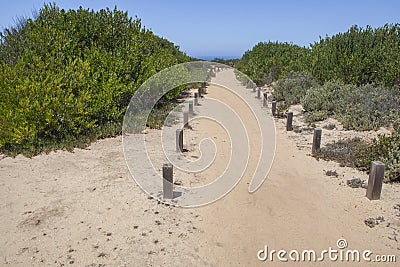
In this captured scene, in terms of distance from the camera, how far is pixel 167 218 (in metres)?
5.22

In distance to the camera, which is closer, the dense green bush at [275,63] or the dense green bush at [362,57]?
the dense green bush at [362,57]

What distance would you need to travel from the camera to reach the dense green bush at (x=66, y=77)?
794 cm

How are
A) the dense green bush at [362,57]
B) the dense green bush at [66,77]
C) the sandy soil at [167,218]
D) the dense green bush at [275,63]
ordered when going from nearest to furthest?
the sandy soil at [167,218] → the dense green bush at [66,77] → the dense green bush at [362,57] → the dense green bush at [275,63]

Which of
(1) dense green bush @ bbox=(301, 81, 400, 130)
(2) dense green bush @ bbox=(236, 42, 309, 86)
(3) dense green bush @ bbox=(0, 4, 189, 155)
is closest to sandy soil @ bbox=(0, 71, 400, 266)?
(3) dense green bush @ bbox=(0, 4, 189, 155)

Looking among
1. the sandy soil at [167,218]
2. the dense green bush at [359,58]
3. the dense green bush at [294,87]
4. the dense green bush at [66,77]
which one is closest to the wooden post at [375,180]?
the sandy soil at [167,218]

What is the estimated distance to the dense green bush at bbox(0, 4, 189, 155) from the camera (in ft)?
26.0

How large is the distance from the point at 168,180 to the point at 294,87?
1274 cm

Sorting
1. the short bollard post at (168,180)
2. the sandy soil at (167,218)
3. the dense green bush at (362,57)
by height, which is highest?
the dense green bush at (362,57)

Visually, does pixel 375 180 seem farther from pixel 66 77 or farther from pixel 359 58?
pixel 359 58

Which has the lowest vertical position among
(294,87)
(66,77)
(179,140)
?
(179,140)

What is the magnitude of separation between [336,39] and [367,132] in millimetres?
7962

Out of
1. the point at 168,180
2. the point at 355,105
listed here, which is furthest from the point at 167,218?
the point at 355,105

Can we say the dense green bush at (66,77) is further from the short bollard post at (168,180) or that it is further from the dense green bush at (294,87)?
the dense green bush at (294,87)

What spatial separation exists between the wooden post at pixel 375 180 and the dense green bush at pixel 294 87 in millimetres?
10472
